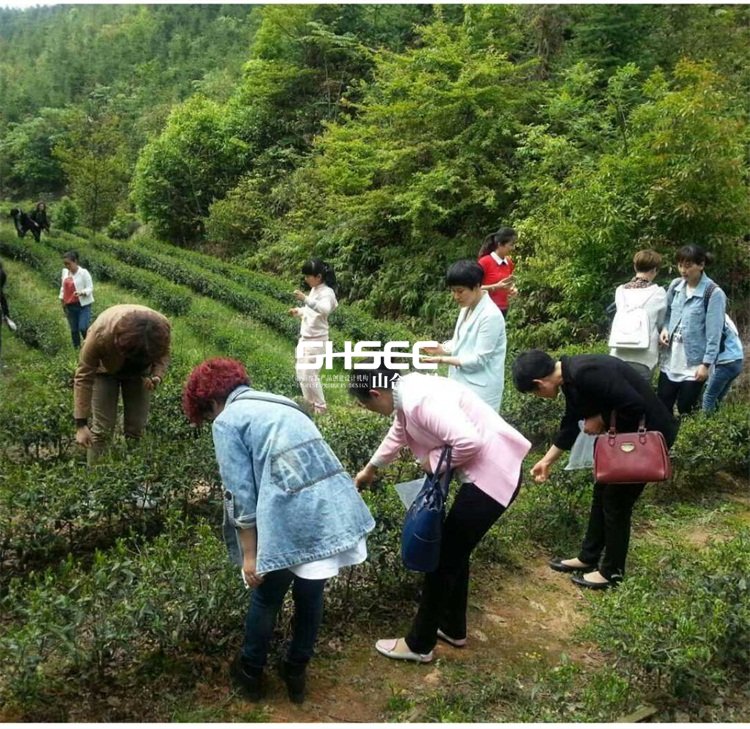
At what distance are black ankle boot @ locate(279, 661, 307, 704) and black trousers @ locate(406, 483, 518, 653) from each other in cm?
50

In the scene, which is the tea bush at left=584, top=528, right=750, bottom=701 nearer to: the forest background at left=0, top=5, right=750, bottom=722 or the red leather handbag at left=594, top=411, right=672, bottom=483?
the forest background at left=0, top=5, right=750, bottom=722

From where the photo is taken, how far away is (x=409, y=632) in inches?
118

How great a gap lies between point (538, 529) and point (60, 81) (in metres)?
10.1

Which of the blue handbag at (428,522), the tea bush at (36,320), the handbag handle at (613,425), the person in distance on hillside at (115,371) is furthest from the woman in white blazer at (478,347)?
the tea bush at (36,320)

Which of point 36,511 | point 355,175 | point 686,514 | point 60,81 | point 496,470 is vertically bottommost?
point 686,514

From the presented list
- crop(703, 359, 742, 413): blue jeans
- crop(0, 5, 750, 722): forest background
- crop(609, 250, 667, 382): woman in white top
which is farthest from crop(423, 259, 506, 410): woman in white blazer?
crop(703, 359, 742, 413): blue jeans

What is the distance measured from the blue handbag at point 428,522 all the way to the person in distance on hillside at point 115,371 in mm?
1500

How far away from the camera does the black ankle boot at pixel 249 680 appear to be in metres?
2.62

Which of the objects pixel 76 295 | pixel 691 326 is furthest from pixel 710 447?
pixel 76 295

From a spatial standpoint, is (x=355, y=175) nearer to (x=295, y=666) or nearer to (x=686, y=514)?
(x=686, y=514)

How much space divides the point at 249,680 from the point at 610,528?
1820 millimetres

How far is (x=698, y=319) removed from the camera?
15.8ft

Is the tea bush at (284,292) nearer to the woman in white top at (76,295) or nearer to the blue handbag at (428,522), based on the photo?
the woman in white top at (76,295)

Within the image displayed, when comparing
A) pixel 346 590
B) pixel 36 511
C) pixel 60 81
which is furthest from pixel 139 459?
pixel 60 81
